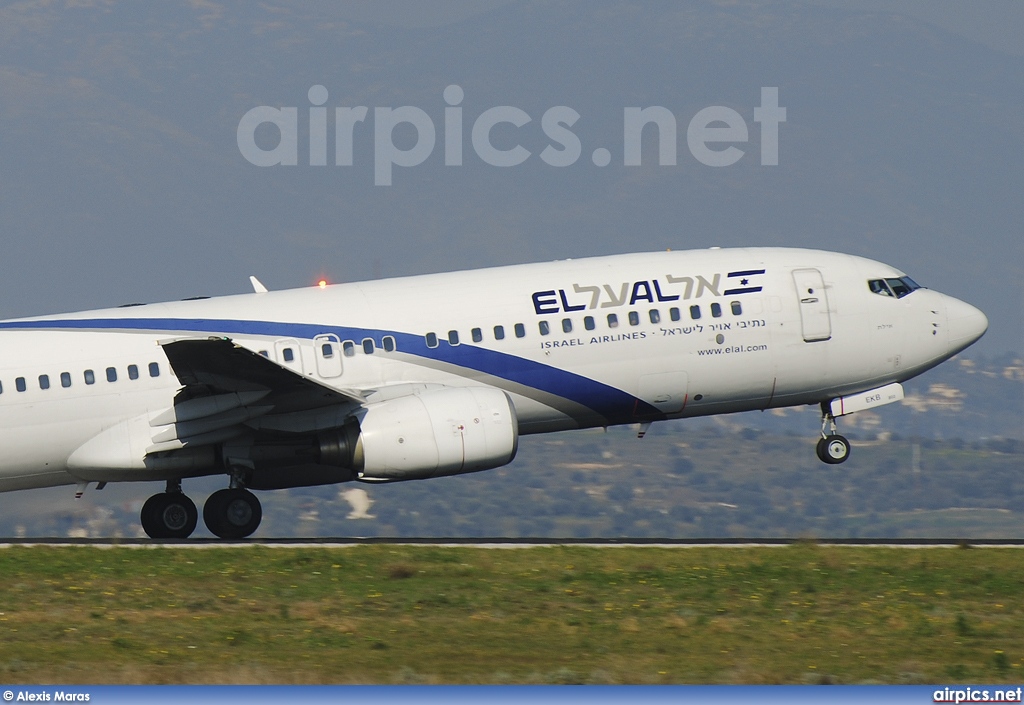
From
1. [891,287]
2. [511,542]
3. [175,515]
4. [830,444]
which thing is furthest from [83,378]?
[891,287]

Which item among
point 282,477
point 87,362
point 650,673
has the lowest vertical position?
point 650,673

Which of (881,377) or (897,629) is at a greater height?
(881,377)

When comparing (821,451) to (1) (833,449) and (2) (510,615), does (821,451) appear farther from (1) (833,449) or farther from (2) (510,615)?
(2) (510,615)

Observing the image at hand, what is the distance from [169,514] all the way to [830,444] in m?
13.0

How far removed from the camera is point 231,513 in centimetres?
2966

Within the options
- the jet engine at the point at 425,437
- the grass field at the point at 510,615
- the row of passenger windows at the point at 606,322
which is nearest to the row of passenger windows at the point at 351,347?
the row of passenger windows at the point at 606,322

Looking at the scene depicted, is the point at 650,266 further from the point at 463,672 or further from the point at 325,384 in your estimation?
the point at 463,672

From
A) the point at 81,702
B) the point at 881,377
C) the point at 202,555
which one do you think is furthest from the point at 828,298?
the point at 81,702

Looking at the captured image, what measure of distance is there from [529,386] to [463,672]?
38.8ft

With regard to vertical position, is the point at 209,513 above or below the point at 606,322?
below

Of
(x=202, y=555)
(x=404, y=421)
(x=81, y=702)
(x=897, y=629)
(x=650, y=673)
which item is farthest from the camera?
(x=404, y=421)

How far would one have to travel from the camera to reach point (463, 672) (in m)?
18.9

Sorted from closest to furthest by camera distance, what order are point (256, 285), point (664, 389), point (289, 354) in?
point (289, 354)
point (664, 389)
point (256, 285)

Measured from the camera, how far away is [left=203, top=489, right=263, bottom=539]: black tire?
29625 mm
